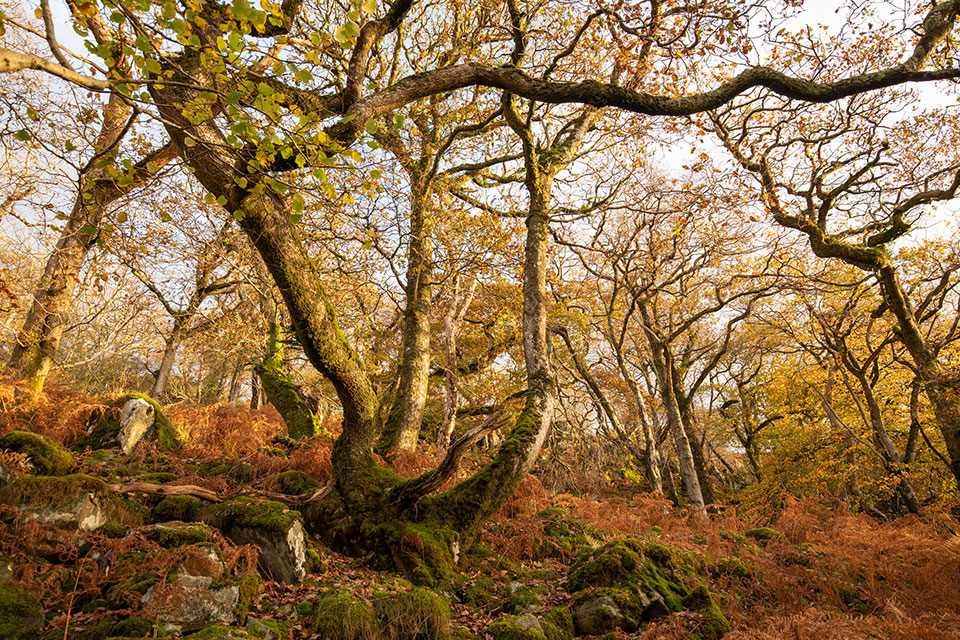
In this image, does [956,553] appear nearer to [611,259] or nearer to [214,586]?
[611,259]

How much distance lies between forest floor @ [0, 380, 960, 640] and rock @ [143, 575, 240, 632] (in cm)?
6

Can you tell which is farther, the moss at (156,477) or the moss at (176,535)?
the moss at (156,477)

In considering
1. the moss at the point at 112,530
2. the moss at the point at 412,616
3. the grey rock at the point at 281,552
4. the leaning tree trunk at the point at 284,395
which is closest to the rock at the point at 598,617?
the moss at the point at 412,616

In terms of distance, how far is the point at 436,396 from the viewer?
55.0 ft

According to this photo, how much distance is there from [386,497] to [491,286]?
6.15m

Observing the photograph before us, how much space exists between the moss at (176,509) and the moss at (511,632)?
3489 millimetres

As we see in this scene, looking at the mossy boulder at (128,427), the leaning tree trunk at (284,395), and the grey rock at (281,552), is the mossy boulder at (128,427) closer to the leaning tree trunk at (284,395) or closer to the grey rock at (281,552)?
the leaning tree trunk at (284,395)

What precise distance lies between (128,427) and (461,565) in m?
5.40

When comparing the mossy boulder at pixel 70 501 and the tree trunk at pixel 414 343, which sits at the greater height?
the tree trunk at pixel 414 343

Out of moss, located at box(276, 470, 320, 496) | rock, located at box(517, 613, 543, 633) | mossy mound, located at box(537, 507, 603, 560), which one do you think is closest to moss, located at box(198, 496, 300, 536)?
moss, located at box(276, 470, 320, 496)

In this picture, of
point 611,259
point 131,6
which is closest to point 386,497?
point 131,6

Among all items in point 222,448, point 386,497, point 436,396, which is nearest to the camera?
point 386,497

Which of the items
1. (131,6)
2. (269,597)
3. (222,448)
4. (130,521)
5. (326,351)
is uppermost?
(131,6)

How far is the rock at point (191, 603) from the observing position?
124 inches
